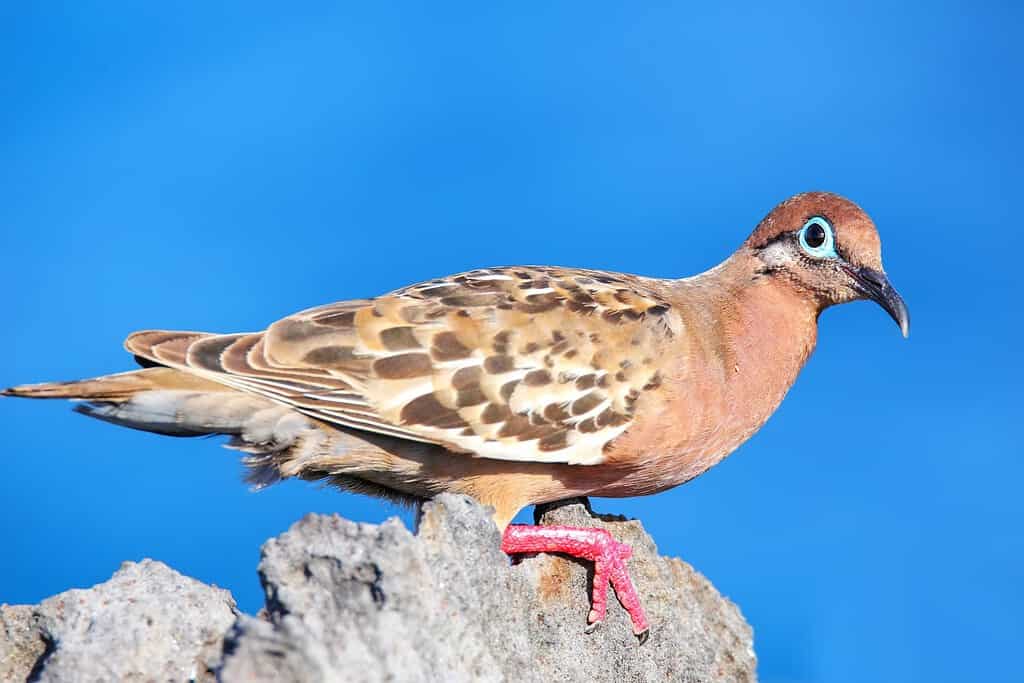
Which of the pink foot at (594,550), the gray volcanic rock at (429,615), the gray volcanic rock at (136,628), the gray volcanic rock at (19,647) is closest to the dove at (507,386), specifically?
the pink foot at (594,550)

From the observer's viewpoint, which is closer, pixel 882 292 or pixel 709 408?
pixel 709 408

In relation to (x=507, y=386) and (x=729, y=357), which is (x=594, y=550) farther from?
(x=729, y=357)

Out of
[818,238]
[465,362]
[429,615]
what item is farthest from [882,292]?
[429,615]

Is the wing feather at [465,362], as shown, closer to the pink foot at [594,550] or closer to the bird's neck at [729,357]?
the bird's neck at [729,357]

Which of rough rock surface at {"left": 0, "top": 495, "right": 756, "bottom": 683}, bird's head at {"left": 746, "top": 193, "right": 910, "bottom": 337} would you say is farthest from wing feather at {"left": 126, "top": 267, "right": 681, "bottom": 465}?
bird's head at {"left": 746, "top": 193, "right": 910, "bottom": 337}

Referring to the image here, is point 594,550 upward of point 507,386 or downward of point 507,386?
downward

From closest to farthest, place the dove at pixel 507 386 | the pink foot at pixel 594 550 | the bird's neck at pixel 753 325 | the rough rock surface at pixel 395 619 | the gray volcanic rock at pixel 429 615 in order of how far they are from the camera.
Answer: the gray volcanic rock at pixel 429 615 → the rough rock surface at pixel 395 619 → the dove at pixel 507 386 → the pink foot at pixel 594 550 → the bird's neck at pixel 753 325

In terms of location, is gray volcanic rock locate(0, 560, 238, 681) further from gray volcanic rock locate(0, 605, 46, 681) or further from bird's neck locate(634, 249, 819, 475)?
bird's neck locate(634, 249, 819, 475)
